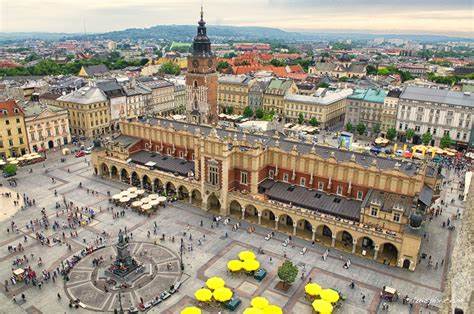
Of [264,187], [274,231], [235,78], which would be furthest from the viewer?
[235,78]

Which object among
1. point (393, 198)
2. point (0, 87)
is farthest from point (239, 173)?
point (0, 87)

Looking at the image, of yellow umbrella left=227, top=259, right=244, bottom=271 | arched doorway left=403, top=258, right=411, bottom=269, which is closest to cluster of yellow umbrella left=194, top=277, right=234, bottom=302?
yellow umbrella left=227, top=259, right=244, bottom=271

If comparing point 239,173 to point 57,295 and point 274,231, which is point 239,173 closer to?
point 274,231

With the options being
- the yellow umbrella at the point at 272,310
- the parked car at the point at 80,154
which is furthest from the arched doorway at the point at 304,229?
the parked car at the point at 80,154

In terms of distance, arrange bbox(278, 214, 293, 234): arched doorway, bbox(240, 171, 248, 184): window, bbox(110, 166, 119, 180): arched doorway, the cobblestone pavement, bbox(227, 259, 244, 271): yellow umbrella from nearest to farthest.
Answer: the cobblestone pavement → bbox(227, 259, 244, 271): yellow umbrella → bbox(278, 214, 293, 234): arched doorway → bbox(240, 171, 248, 184): window → bbox(110, 166, 119, 180): arched doorway

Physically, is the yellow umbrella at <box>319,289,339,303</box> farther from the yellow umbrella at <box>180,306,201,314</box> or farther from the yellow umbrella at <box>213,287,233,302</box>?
the yellow umbrella at <box>180,306,201,314</box>

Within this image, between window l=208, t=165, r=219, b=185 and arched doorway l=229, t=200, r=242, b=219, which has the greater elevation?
window l=208, t=165, r=219, b=185

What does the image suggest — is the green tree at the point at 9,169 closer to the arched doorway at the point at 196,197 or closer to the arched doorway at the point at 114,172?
the arched doorway at the point at 114,172
